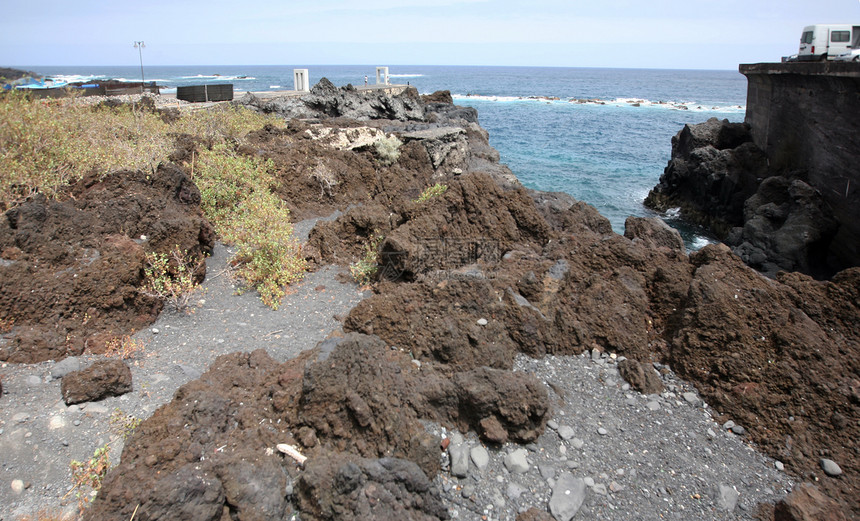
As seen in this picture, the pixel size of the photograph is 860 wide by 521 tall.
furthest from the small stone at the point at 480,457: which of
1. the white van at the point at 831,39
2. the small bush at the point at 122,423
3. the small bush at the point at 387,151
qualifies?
the white van at the point at 831,39

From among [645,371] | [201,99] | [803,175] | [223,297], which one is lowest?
[645,371]

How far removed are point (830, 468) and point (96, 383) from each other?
658cm

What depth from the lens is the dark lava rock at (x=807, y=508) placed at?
3.89 metres

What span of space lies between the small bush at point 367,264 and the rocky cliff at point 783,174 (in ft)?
35.9

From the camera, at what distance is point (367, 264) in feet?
26.0

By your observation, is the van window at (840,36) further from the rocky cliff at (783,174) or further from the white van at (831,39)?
the rocky cliff at (783,174)

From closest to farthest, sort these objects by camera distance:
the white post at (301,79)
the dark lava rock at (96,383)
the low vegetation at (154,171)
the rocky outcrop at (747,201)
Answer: the dark lava rock at (96,383) → the low vegetation at (154,171) → the rocky outcrop at (747,201) → the white post at (301,79)

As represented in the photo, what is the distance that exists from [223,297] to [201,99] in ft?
70.9

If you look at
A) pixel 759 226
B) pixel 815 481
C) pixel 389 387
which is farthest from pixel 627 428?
pixel 759 226

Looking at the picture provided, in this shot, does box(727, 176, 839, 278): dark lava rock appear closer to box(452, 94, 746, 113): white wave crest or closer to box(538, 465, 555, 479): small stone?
box(538, 465, 555, 479): small stone

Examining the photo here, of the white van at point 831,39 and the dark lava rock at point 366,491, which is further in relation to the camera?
the white van at point 831,39

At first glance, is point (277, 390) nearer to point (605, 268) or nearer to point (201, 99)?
point (605, 268)

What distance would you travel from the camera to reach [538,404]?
4578mm

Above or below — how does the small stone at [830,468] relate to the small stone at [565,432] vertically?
below
